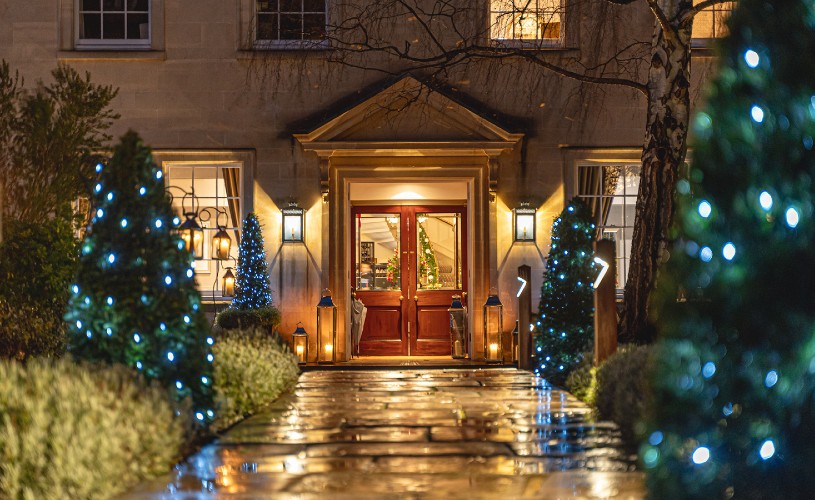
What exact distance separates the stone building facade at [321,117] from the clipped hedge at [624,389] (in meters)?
7.21

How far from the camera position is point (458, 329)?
1798 cm

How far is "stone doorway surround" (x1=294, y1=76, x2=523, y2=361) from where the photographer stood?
16734mm

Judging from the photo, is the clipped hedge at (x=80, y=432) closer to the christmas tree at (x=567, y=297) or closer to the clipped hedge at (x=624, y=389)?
the clipped hedge at (x=624, y=389)

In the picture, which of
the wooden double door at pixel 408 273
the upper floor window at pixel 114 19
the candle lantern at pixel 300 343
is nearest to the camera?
the candle lantern at pixel 300 343

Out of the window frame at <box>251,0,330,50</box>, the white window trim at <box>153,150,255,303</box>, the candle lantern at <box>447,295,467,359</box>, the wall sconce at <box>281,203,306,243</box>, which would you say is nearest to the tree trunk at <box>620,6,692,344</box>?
the candle lantern at <box>447,295,467,359</box>

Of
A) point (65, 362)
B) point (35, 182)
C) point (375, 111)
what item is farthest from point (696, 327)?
point (375, 111)

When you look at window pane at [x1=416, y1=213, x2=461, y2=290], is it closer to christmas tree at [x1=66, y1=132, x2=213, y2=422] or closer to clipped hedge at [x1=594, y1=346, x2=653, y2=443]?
clipped hedge at [x1=594, y1=346, x2=653, y2=443]

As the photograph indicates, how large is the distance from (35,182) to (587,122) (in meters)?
8.62

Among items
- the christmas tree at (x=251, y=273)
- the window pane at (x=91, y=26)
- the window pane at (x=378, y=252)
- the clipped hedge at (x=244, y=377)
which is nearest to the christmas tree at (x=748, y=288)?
the clipped hedge at (x=244, y=377)

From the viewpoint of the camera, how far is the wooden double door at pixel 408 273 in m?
18.6

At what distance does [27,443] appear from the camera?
229 inches

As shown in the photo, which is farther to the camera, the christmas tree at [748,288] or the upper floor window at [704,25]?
the upper floor window at [704,25]

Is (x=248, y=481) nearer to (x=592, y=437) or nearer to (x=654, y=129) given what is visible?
(x=592, y=437)

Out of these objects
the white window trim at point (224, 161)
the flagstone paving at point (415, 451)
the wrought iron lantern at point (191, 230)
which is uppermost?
the white window trim at point (224, 161)
